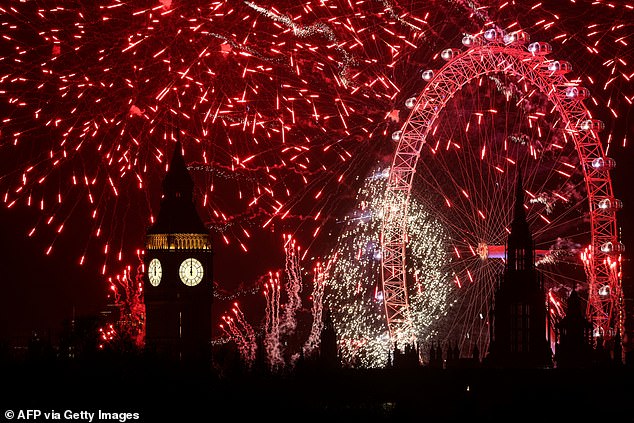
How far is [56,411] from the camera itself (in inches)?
4820

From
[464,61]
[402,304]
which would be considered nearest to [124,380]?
[402,304]

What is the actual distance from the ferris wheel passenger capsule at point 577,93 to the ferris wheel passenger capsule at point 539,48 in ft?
14.3

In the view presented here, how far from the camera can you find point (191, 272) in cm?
16700

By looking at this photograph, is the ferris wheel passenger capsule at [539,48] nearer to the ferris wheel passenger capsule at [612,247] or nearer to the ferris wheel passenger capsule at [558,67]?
the ferris wheel passenger capsule at [558,67]

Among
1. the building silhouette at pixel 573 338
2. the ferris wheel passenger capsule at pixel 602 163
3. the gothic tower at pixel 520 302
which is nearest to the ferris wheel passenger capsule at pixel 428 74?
the ferris wheel passenger capsule at pixel 602 163

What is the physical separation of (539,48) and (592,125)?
8.16m

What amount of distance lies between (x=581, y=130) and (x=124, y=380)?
38.7 m

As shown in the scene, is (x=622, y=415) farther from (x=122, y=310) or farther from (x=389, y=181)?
(x=122, y=310)

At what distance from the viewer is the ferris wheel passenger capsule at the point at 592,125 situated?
137m

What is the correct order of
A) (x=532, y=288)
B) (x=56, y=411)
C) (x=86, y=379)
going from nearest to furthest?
(x=56, y=411) → (x=86, y=379) → (x=532, y=288)

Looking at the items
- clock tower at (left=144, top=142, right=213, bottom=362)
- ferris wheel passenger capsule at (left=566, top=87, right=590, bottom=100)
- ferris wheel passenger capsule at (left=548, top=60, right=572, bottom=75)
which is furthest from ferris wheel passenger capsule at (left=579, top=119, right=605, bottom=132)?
clock tower at (left=144, top=142, right=213, bottom=362)

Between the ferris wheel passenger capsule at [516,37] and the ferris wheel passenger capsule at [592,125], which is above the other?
the ferris wheel passenger capsule at [516,37]

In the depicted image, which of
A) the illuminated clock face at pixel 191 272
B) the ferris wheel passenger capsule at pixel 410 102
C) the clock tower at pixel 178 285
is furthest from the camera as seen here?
the illuminated clock face at pixel 191 272

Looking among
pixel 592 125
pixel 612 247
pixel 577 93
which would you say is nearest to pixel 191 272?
pixel 612 247
